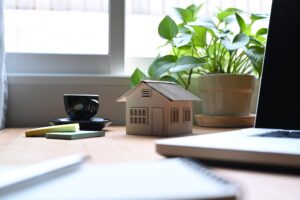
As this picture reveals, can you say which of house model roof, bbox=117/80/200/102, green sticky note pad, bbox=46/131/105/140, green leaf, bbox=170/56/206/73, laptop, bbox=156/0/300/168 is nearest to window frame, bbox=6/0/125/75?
green leaf, bbox=170/56/206/73

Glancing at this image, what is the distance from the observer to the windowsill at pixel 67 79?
50.9 inches

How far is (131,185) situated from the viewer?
330 millimetres

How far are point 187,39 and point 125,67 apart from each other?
311 mm

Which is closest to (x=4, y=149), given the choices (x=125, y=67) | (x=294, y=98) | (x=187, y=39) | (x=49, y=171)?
(x=49, y=171)

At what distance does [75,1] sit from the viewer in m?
1.49

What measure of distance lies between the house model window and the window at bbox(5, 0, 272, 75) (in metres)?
0.45

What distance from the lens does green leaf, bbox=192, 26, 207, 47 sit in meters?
1.30

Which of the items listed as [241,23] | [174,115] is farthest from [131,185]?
[241,23]

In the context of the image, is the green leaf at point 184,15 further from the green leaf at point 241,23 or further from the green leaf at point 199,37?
the green leaf at point 241,23

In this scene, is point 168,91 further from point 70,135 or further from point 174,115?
point 70,135

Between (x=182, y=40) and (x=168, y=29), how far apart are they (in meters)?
0.06

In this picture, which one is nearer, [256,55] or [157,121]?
[157,121]

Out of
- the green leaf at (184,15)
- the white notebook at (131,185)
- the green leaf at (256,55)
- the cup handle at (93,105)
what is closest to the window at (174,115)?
the cup handle at (93,105)

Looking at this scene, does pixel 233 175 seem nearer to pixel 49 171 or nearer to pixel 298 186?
pixel 298 186
